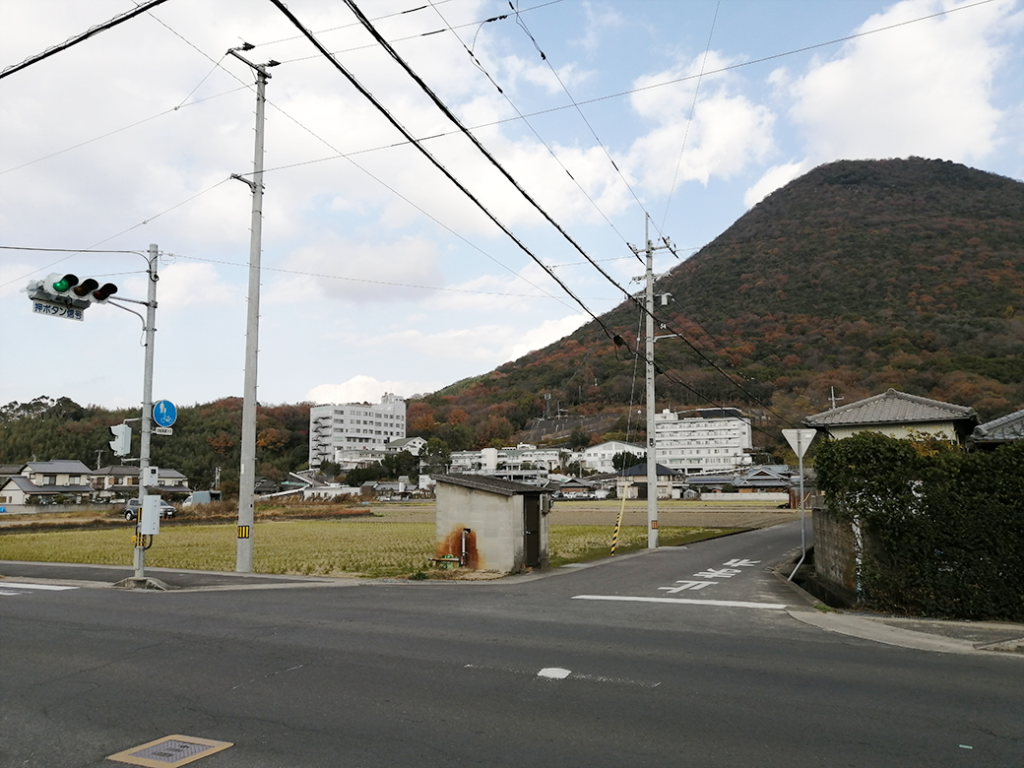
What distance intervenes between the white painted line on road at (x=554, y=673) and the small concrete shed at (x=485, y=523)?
10.2m

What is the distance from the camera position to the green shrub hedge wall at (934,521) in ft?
34.3

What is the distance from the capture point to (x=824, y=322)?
300ft

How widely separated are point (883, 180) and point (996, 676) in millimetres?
208851

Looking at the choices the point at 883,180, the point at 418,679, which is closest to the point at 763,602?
the point at 418,679

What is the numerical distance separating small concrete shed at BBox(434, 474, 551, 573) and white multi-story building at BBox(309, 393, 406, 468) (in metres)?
141

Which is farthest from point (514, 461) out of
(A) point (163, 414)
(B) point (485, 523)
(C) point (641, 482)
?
(A) point (163, 414)

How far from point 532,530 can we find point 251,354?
8.94m

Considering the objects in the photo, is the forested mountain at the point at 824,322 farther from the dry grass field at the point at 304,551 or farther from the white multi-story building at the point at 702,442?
the dry grass field at the point at 304,551

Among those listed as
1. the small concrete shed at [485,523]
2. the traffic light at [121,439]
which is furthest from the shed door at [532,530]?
the traffic light at [121,439]

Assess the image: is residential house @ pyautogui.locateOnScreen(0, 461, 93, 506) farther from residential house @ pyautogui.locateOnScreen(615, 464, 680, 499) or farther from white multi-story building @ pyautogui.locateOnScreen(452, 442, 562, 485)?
residential house @ pyautogui.locateOnScreen(615, 464, 680, 499)

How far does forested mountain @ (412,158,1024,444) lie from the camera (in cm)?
6869

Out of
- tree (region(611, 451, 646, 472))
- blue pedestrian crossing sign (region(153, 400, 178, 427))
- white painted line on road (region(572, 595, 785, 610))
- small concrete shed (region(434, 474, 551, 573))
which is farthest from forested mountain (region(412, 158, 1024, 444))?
blue pedestrian crossing sign (region(153, 400, 178, 427))

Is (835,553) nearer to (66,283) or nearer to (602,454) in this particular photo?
(66,283)

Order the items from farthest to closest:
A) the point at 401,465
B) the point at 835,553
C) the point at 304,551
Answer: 1. the point at 401,465
2. the point at 304,551
3. the point at 835,553
